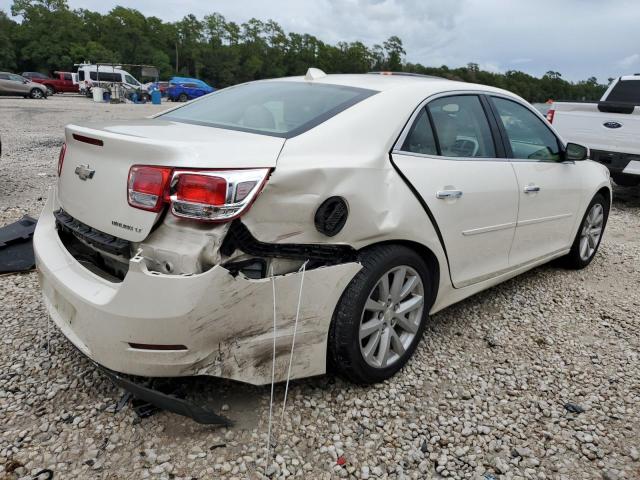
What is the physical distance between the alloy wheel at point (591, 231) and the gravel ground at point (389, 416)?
3.89 feet

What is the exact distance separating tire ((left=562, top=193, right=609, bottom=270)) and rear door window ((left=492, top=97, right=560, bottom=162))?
92 centimetres

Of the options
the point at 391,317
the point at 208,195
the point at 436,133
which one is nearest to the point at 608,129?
the point at 436,133

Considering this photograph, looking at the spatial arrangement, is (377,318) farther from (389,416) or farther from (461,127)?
(461,127)

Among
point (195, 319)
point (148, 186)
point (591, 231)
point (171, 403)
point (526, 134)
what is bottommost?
point (171, 403)

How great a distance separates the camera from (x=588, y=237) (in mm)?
4773

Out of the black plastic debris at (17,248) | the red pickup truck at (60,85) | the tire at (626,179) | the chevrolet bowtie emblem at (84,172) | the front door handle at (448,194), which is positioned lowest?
the red pickup truck at (60,85)

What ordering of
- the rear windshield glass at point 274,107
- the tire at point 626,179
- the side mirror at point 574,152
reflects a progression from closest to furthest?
the rear windshield glass at point 274,107 → the side mirror at point 574,152 → the tire at point 626,179

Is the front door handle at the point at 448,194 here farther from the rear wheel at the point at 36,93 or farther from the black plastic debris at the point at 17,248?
the rear wheel at the point at 36,93

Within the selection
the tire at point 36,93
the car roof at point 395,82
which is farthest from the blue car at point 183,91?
the car roof at point 395,82

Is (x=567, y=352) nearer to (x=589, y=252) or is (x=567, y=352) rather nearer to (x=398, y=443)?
(x=398, y=443)

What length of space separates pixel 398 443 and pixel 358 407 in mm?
286

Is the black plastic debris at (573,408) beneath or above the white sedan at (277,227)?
beneath

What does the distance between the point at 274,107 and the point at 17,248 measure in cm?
274

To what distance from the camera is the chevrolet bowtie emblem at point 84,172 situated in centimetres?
231
